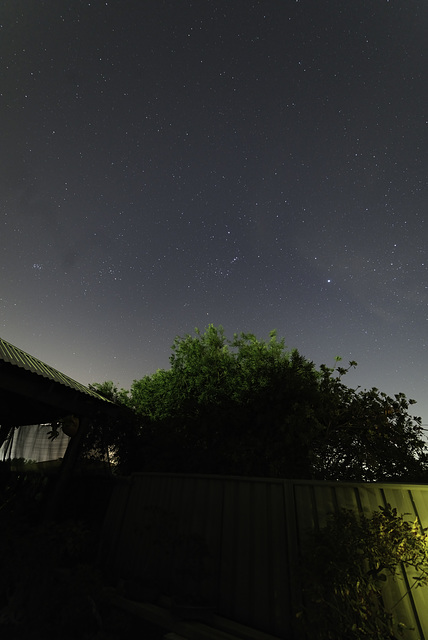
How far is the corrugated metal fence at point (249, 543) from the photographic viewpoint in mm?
3338

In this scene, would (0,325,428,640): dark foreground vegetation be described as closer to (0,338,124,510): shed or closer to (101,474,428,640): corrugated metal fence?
(101,474,428,640): corrugated metal fence

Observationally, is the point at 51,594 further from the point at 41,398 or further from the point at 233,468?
the point at 233,468

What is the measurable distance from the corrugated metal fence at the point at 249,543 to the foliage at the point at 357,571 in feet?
0.90

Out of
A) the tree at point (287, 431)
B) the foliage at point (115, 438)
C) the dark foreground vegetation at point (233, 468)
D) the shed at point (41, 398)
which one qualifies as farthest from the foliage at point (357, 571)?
the foliage at point (115, 438)

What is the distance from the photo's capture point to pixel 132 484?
5.66 metres

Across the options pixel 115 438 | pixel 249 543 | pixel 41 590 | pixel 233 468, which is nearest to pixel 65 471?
pixel 115 438

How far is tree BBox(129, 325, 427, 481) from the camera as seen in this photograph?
7.18 m

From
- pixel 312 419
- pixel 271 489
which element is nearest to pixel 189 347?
pixel 312 419

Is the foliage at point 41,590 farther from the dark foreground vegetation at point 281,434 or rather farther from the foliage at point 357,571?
the dark foreground vegetation at point 281,434

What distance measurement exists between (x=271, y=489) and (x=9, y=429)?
9057 mm

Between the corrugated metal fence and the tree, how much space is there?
2582mm

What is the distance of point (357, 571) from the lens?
2762 mm

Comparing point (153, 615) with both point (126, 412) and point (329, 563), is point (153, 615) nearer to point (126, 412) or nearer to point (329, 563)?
point (329, 563)

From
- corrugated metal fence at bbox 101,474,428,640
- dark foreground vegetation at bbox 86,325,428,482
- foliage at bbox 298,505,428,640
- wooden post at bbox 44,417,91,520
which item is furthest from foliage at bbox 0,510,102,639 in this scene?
dark foreground vegetation at bbox 86,325,428,482
